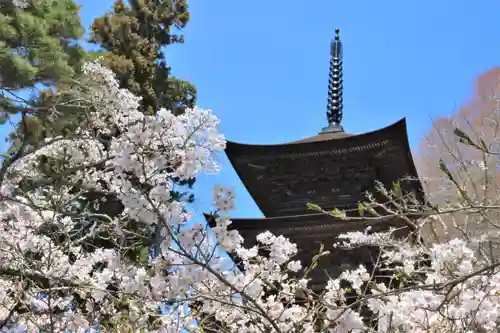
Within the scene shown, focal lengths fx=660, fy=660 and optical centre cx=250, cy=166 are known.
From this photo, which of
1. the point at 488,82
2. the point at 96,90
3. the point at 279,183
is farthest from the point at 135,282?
the point at 488,82

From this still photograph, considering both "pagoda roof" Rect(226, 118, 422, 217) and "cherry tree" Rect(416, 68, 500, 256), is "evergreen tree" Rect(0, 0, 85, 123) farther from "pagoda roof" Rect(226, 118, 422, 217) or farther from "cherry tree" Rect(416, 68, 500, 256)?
"cherry tree" Rect(416, 68, 500, 256)

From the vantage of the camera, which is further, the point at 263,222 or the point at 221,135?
the point at 263,222

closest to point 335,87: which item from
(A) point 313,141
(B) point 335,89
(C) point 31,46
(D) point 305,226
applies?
(B) point 335,89

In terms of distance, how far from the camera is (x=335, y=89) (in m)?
8.77

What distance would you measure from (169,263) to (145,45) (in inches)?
501

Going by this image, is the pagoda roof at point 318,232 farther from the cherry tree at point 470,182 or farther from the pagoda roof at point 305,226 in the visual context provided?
the cherry tree at point 470,182

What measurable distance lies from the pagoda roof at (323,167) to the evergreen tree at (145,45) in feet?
21.9

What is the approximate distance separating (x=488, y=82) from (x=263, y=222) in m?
11.9

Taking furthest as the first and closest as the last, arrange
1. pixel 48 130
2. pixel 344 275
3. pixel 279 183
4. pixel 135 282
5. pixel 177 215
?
pixel 48 130
pixel 279 183
pixel 344 275
pixel 135 282
pixel 177 215

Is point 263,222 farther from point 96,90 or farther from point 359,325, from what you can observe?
point 359,325

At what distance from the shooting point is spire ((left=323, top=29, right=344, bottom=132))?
831 centimetres

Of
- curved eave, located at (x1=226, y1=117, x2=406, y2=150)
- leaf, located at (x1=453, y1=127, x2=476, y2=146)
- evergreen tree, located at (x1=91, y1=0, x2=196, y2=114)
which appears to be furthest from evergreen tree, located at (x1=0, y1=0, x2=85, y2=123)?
leaf, located at (x1=453, y1=127, x2=476, y2=146)

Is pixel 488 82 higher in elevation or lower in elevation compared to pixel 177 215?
higher

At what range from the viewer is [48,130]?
942 cm
